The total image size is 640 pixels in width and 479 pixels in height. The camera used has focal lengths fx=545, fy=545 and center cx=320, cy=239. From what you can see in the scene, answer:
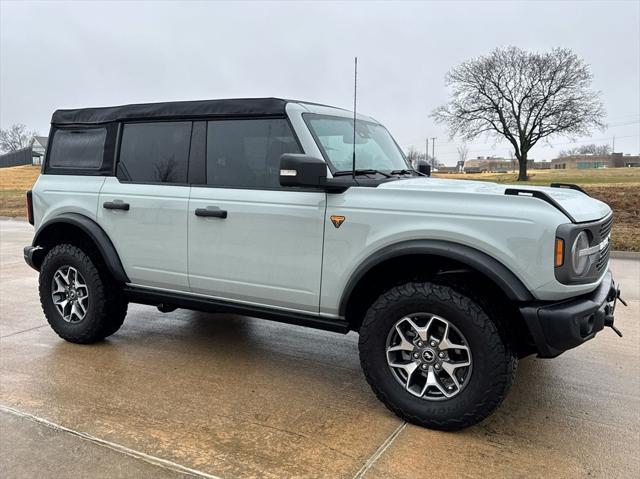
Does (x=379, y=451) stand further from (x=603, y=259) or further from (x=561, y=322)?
(x=603, y=259)

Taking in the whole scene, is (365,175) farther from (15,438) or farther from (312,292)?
(15,438)

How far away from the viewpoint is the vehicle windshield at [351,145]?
373cm

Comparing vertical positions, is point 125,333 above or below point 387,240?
below

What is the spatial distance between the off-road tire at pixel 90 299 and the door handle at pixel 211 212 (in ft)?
4.07

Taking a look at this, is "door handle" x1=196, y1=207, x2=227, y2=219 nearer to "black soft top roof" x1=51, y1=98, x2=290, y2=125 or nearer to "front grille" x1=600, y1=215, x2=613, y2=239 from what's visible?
"black soft top roof" x1=51, y1=98, x2=290, y2=125

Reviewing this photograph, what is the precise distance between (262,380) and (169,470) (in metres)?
1.23

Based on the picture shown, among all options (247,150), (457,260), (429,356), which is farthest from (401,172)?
(429,356)

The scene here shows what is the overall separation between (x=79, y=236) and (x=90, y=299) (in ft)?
1.87

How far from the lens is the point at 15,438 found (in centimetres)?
303

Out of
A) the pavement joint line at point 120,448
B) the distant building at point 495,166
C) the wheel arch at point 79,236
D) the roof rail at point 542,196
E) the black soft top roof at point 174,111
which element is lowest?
the pavement joint line at point 120,448

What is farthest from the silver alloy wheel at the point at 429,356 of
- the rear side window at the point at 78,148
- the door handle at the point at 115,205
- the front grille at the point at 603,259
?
the rear side window at the point at 78,148

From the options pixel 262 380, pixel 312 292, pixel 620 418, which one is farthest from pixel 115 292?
pixel 620 418

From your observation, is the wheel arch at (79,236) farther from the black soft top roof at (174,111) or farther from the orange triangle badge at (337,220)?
the orange triangle badge at (337,220)

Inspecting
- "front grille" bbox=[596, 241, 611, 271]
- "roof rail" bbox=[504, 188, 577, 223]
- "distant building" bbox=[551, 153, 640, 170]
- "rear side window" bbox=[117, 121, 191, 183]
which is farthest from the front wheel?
"distant building" bbox=[551, 153, 640, 170]
